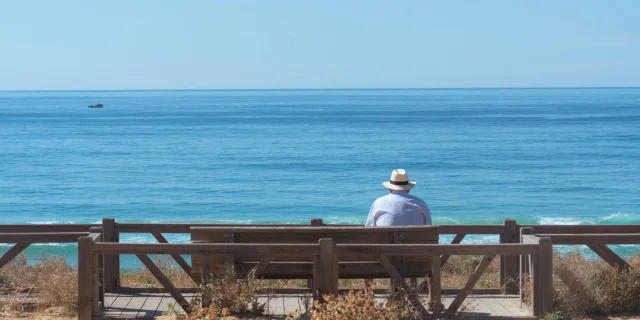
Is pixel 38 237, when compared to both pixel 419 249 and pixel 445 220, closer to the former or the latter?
pixel 419 249

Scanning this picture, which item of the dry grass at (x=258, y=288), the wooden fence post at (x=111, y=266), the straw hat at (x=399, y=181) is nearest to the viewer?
the dry grass at (x=258, y=288)

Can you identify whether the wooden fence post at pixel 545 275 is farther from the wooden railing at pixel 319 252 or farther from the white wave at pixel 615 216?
the white wave at pixel 615 216

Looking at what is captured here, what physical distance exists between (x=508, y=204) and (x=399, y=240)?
2641cm

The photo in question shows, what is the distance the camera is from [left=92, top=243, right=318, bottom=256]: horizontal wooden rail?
25.3ft

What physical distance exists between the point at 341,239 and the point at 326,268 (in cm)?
36

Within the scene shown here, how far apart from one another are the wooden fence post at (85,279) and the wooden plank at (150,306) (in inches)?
19.9

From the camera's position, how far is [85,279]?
7750 millimetres

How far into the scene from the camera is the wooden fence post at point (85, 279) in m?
7.70

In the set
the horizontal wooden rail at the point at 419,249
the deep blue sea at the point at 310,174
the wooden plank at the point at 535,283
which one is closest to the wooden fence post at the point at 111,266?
the horizontal wooden rail at the point at 419,249

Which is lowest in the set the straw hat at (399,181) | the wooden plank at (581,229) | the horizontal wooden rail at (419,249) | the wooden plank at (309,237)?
the horizontal wooden rail at (419,249)

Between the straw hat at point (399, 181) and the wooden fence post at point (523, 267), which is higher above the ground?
the straw hat at point (399, 181)

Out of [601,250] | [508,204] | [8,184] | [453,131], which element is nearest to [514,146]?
[453,131]

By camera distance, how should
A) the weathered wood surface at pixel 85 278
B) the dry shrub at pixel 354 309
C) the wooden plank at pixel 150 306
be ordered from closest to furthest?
1. the dry shrub at pixel 354 309
2. the weathered wood surface at pixel 85 278
3. the wooden plank at pixel 150 306

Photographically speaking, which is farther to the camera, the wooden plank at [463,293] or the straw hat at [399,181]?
the straw hat at [399,181]
